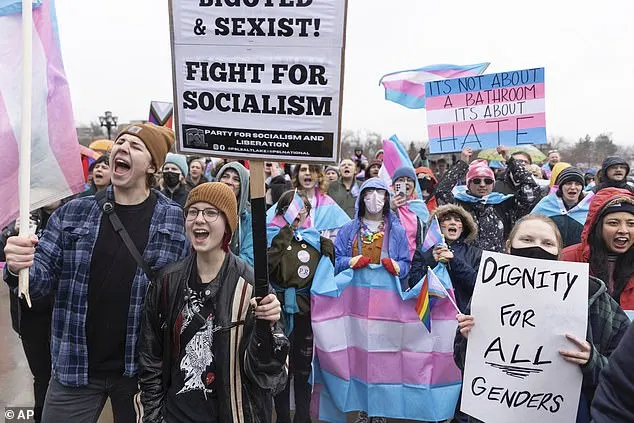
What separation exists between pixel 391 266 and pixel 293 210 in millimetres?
876

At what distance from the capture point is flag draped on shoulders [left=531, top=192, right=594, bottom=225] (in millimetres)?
5082

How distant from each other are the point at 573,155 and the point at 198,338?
168 feet

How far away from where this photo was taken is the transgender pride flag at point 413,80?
9.18m

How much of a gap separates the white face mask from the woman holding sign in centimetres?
203

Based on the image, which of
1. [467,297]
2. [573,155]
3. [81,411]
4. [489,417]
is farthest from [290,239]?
[573,155]

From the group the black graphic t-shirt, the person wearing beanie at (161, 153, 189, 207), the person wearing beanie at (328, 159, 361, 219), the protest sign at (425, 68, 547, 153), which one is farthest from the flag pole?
the person wearing beanie at (328, 159, 361, 219)

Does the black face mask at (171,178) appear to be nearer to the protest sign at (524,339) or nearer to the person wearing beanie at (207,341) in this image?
the person wearing beanie at (207,341)

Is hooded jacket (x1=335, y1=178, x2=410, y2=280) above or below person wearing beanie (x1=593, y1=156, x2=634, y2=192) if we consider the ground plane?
below

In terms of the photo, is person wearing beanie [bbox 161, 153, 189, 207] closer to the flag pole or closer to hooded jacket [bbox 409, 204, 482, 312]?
hooded jacket [bbox 409, 204, 482, 312]

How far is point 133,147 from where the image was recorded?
272cm

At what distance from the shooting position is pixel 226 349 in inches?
90.2

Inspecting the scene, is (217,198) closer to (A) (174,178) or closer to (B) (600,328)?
(B) (600,328)

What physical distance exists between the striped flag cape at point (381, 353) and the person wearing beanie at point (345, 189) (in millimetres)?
3798

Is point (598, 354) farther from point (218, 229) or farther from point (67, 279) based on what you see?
point (67, 279)
